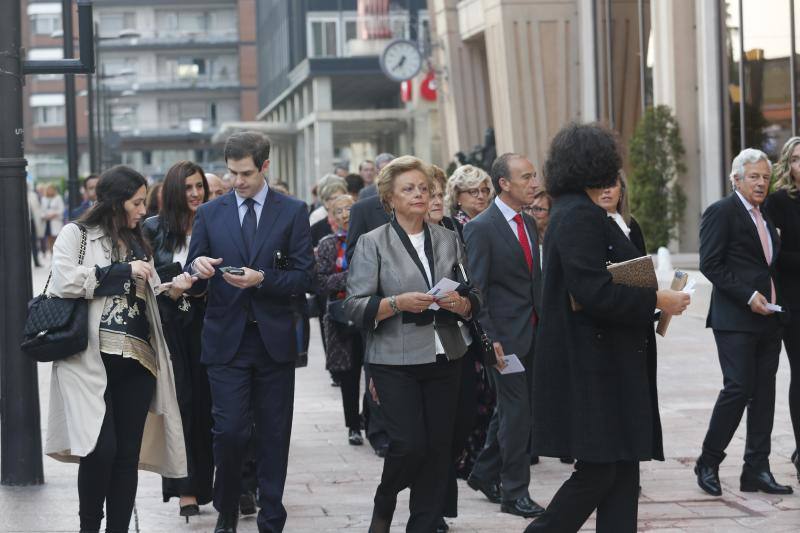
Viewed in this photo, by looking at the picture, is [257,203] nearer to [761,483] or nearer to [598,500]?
[598,500]

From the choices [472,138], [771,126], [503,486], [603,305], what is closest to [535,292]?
[503,486]

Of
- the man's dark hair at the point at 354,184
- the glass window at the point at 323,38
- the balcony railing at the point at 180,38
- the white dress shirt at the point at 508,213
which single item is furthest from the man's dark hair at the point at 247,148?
the balcony railing at the point at 180,38

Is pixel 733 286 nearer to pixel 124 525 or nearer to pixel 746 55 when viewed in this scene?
pixel 124 525

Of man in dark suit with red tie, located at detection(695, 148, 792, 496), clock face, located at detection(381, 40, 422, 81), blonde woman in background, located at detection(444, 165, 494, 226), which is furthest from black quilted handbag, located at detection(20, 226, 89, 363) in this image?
clock face, located at detection(381, 40, 422, 81)

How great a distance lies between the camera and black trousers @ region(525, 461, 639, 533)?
5332 millimetres

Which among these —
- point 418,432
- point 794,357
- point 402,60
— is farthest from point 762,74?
point 402,60

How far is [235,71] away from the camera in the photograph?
10838 centimetres

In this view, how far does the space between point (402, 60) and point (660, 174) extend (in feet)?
59.4

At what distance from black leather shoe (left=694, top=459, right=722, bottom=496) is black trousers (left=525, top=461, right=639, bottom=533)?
268cm

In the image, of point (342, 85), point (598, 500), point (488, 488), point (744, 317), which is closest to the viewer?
point (598, 500)

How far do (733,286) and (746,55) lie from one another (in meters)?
13.5

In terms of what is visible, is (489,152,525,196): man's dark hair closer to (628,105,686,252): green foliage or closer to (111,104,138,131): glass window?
(628,105,686,252): green foliage

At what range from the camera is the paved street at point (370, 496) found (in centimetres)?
739

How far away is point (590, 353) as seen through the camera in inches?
209
